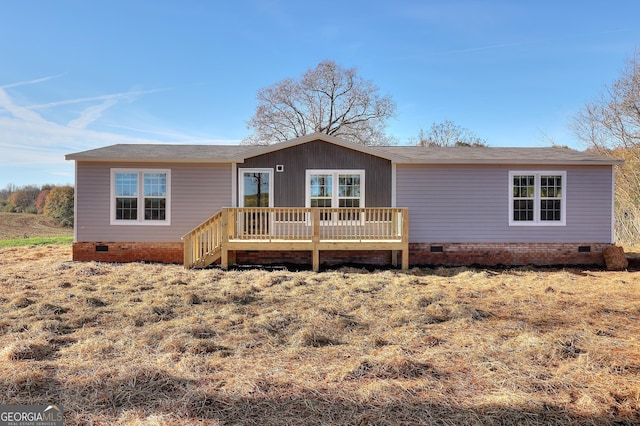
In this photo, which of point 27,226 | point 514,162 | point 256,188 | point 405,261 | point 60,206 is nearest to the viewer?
point 405,261

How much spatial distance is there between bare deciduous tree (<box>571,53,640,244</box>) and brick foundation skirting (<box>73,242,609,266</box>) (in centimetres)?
962

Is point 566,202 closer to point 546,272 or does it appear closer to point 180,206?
point 546,272

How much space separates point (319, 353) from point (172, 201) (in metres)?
8.29

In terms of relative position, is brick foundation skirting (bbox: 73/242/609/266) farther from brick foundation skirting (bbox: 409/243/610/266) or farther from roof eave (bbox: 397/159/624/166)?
roof eave (bbox: 397/159/624/166)

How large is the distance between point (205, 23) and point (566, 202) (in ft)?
43.1

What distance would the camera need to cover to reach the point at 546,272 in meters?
10.2

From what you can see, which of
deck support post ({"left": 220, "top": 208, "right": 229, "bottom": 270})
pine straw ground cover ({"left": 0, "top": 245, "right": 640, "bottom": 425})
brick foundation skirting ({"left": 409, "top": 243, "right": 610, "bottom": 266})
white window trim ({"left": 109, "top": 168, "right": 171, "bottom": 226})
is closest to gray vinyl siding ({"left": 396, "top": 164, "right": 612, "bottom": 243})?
brick foundation skirting ({"left": 409, "top": 243, "right": 610, "bottom": 266})

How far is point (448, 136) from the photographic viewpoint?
33719mm

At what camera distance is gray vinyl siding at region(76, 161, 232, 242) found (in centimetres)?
1102

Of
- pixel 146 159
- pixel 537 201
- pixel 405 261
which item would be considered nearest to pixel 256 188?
pixel 146 159

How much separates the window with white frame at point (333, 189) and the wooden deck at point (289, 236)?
22.1 inches

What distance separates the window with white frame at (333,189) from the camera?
1130 centimetres

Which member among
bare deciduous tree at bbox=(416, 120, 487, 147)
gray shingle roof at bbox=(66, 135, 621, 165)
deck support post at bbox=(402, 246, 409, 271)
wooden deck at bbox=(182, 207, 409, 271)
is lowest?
deck support post at bbox=(402, 246, 409, 271)

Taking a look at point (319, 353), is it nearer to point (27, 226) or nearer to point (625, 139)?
point (625, 139)
